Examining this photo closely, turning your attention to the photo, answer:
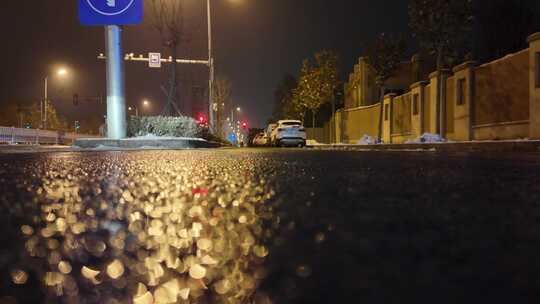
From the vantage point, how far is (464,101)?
65.8ft

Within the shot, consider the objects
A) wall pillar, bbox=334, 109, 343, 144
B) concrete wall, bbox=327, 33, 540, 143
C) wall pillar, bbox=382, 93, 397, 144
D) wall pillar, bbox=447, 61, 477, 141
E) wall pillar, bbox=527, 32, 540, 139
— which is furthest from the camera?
wall pillar, bbox=334, 109, 343, 144

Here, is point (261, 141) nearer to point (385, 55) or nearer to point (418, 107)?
point (385, 55)

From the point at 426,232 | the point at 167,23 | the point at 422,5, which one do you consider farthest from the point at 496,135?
the point at 426,232

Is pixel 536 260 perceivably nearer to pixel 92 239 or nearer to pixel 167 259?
pixel 167 259

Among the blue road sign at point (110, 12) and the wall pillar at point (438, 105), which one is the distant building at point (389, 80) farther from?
the blue road sign at point (110, 12)

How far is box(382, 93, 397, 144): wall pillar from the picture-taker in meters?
30.7

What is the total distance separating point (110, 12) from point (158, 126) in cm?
493

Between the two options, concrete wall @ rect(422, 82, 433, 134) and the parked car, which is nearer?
concrete wall @ rect(422, 82, 433, 134)

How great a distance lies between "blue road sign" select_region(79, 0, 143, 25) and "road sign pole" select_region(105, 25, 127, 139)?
0.57m

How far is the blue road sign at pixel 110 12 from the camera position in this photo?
578 inches

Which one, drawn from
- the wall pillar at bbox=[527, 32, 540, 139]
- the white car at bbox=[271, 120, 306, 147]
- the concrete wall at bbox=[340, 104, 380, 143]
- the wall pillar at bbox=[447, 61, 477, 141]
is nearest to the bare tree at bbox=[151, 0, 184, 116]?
the white car at bbox=[271, 120, 306, 147]

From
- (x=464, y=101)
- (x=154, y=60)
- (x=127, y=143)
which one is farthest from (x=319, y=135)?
(x=127, y=143)

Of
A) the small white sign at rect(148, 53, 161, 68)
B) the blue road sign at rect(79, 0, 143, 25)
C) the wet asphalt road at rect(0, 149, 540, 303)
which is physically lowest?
the wet asphalt road at rect(0, 149, 540, 303)

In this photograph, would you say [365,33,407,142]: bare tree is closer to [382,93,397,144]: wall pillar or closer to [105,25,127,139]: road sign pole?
[382,93,397,144]: wall pillar
